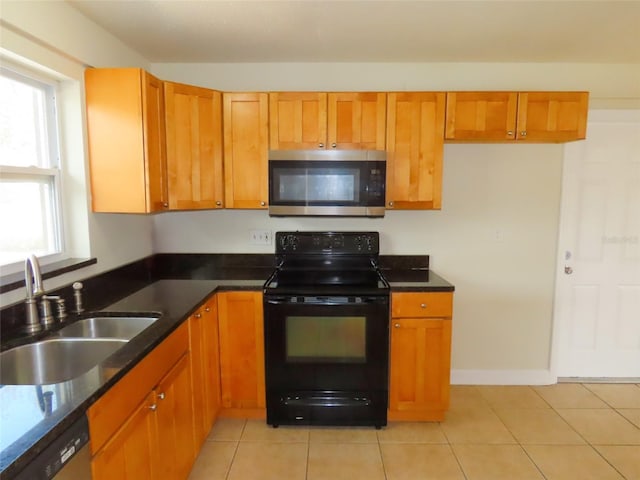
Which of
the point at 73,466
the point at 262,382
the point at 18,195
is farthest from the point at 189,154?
the point at 73,466

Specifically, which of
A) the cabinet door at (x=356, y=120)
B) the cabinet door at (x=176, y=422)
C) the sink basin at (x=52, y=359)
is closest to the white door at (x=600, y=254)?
the cabinet door at (x=356, y=120)

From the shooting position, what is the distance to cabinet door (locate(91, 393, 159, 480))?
1271 mm

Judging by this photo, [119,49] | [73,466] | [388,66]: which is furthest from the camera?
[388,66]

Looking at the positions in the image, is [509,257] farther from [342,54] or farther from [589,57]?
[342,54]

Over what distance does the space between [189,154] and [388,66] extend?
60.3 inches

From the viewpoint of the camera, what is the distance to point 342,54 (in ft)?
8.81

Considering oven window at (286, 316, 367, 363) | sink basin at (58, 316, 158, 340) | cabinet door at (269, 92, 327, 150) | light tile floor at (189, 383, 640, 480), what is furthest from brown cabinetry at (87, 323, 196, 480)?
cabinet door at (269, 92, 327, 150)

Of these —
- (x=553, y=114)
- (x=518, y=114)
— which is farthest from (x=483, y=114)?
(x=553, y=114)

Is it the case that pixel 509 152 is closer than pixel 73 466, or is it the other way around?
pixel 73 466

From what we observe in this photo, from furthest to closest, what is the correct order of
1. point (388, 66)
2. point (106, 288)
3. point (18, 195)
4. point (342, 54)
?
point (388, 66) < point (342, 54) < point (106, 288) < point (18, 195)

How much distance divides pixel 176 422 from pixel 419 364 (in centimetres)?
145

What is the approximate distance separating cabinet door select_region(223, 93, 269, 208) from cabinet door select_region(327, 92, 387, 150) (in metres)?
0.43

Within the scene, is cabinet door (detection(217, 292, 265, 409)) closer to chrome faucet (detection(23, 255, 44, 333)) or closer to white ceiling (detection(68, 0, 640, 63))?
chrome faucet (detection(23, 255, 44, 333))

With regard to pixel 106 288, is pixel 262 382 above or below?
below
